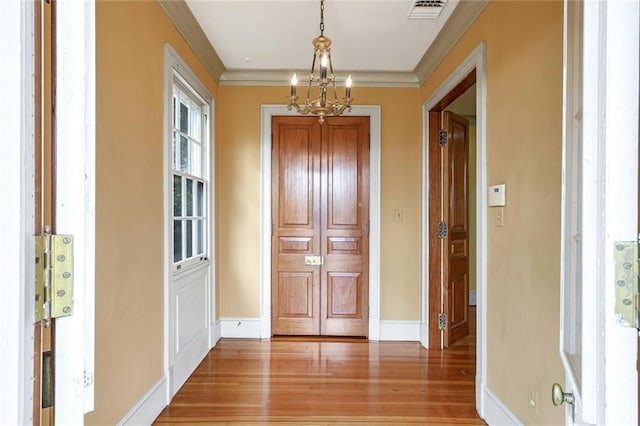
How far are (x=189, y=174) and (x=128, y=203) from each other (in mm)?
1108

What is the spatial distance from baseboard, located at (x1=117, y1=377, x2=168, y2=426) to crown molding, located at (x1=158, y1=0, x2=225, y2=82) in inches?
93.4

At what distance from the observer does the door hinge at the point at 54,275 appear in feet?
1.93

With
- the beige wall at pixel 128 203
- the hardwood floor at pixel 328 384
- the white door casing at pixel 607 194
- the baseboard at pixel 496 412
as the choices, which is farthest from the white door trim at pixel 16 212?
the baseboard at pixel 496 412

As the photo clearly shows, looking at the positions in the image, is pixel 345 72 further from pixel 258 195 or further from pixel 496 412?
pixel 496 412

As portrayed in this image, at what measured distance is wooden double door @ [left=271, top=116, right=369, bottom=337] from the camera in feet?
12.0

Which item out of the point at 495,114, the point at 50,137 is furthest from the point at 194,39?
the point at 50,137

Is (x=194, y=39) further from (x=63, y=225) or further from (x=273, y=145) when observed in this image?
(x=63, y=225)

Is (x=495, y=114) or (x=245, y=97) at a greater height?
(x=245, y=97)

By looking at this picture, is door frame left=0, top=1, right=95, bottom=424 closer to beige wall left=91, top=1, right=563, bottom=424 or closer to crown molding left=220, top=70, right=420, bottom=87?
beige wall left=91, top=1, right=563, bottom=424

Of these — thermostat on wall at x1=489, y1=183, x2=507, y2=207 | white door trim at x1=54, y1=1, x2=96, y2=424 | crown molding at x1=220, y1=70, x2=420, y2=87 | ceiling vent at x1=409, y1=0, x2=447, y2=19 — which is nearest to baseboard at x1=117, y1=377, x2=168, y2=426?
white door trim at x1=54, y1=1, x2=96, y2=424

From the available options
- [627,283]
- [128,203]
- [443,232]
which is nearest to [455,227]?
[443,232]

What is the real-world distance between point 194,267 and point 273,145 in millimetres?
1439

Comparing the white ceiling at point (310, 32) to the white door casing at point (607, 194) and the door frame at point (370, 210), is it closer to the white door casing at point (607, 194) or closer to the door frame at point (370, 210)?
the door frame at point (370, 210)

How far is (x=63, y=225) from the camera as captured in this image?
611 mm
